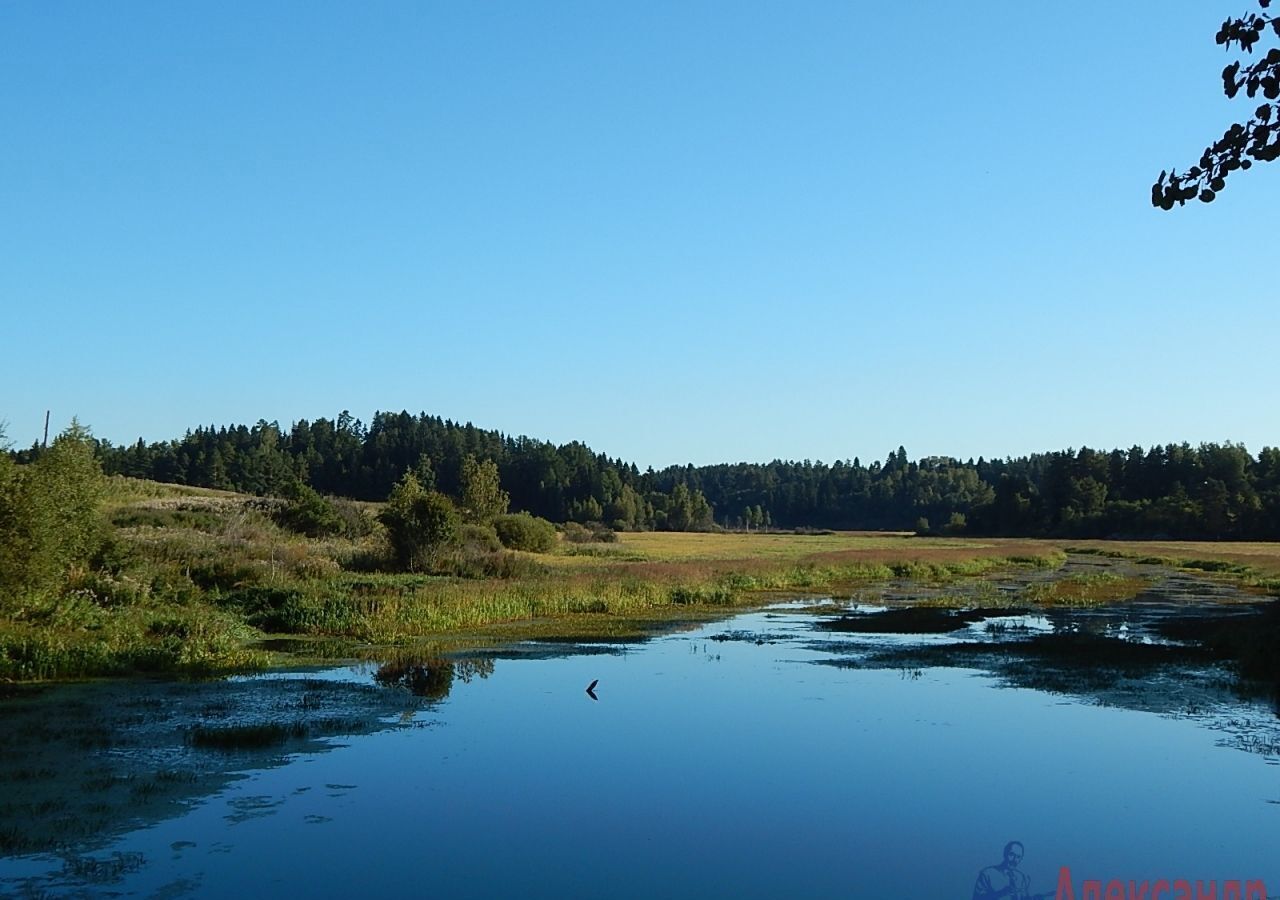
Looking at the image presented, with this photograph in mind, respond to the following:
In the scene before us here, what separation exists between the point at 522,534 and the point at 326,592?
31.6 meters

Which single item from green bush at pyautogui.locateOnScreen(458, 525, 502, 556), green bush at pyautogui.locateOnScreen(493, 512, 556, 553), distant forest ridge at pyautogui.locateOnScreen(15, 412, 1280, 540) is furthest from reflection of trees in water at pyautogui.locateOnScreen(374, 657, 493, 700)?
distant forest ridge at pyautogui.locateOnScreen(15, 412, 1280, 540)

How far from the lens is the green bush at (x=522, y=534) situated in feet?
→ 212

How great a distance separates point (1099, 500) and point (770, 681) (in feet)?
367

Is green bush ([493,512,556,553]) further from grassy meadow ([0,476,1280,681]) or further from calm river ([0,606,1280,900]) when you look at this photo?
calm river ([0,606,1280,900])

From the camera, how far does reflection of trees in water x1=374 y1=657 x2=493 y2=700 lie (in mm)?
21391

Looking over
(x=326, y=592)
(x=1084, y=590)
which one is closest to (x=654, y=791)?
(x=326, y=592)

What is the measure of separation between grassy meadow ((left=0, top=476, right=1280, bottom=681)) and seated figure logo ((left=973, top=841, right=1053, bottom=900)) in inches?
680

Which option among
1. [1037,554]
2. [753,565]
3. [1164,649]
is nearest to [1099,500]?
[1037,554]

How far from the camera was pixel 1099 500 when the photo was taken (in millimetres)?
122688

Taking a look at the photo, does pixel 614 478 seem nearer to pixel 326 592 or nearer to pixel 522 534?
pixel 522 534

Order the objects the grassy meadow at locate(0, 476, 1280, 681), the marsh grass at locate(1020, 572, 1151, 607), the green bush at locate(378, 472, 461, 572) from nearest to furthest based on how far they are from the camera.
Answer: the grassy meadow at locate(0, 476, 1280, 681) → the marsh grass at locate(1020, 572, 1151, 607) → the green bush at locate(378, 472, 461, 572)

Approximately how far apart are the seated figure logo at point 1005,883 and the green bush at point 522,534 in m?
53.4

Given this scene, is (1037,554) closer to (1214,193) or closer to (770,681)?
(770,681)

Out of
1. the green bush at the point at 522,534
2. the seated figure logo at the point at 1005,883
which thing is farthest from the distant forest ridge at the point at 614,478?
the seated figure logo at the point at 1005,883
